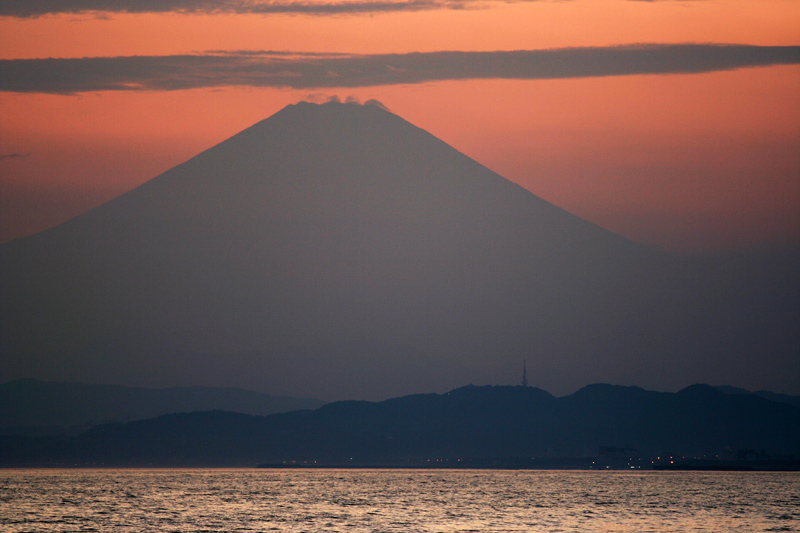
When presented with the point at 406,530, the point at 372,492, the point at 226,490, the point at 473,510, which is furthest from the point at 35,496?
the point at 406,530

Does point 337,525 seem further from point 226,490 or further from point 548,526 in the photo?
point 226,490

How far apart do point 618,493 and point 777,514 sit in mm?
56728

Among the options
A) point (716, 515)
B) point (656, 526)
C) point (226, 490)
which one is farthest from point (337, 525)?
point (226, 490)

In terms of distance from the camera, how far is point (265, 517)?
107 meters

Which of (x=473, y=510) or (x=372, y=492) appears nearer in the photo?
(x=473, y=510)

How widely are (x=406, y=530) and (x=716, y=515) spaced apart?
40.3 meters

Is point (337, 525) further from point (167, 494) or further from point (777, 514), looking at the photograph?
point (167, 494)

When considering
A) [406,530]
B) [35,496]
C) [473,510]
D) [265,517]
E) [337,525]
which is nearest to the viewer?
[406,530]

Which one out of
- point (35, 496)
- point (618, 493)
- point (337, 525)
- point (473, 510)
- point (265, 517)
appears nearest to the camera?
point (337, 525)

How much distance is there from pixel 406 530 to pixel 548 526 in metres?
14.6

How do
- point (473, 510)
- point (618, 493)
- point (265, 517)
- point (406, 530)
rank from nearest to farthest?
point (406, 530), point (265, 517), point (473, 510), point (618, 493)

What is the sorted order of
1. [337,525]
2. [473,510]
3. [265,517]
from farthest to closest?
[473,510], [265,517], [337,525]

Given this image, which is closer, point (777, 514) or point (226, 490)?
point (777, 514)

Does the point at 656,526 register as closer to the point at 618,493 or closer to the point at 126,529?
the point at 126,529
